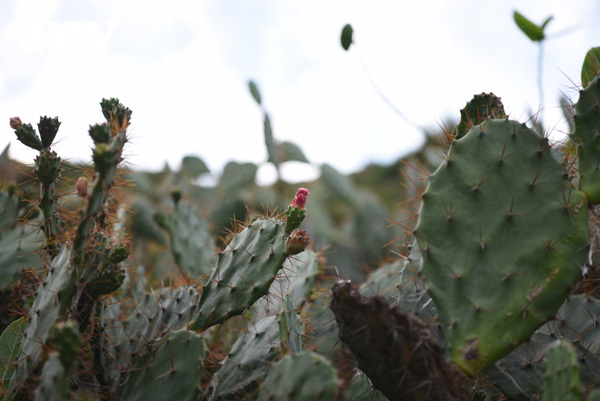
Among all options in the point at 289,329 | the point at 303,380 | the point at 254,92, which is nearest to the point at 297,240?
the point at 289,329

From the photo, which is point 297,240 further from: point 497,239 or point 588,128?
point 588,128

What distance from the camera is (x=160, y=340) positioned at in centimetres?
108

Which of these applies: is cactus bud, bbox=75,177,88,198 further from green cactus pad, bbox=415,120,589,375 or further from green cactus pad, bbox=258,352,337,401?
green cactus pad, bbox=415,120,589,375

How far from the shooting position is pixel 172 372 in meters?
1.02

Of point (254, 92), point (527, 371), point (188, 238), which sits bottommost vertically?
point (527, 371)

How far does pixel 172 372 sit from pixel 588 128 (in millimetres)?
896

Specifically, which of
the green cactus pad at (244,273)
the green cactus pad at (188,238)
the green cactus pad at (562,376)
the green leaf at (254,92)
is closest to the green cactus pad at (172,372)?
the green cactus pad at (244,273)

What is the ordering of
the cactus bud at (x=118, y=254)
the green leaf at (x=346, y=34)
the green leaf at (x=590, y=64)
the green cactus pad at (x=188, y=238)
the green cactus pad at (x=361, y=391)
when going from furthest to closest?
the green cactus pad at (x=188, y=238), the green leaf at (x=346, y=34), the green leaf at (x=590, y=64), the green cactus pad at (x=361, y=391), the cactus bud at (x=118, y=254)

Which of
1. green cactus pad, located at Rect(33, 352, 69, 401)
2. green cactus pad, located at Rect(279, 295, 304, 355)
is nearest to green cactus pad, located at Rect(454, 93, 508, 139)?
green cactus pad, located at Rect(279, 295, 304, 355)

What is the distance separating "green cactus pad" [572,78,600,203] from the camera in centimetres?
110

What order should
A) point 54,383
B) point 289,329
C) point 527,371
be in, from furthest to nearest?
1. point 527,371
2. point 289,329
3. point 54,383

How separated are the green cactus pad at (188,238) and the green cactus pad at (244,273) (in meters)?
0.71

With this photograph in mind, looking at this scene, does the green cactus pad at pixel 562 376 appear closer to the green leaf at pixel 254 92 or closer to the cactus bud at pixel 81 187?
the cactus bud at pixel 81 187

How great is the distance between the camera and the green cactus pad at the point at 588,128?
3.59 ft
